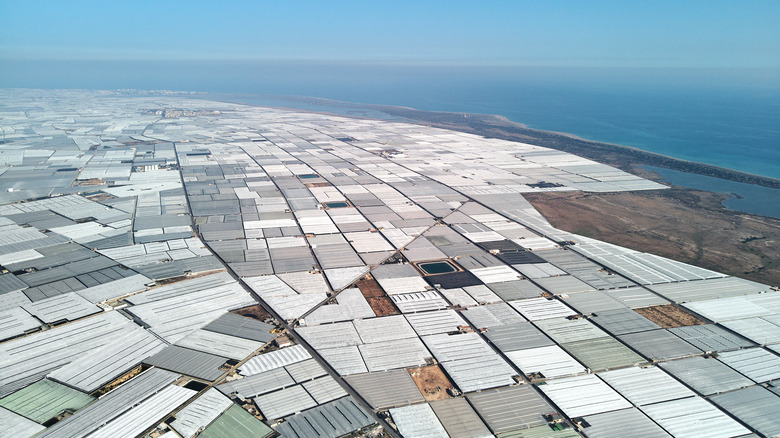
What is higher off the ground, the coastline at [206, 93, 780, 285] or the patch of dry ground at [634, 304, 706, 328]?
the coastline at [206, 93, 780, 285]

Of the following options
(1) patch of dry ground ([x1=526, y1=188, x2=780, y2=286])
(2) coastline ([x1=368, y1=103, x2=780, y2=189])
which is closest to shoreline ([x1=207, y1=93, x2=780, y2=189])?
(2) coastline ([x1=368, y1=103, x2=780, y2=189])

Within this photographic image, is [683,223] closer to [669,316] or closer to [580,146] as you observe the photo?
[669,316]

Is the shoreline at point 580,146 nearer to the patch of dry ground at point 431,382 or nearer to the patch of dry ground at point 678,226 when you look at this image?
the patch of dry ground at point 678,226

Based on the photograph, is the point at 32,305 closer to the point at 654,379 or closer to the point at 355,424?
the point at 355,424

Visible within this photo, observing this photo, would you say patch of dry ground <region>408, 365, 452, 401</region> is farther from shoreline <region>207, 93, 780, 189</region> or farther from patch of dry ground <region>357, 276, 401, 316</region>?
shoreline <region>207, 93, 780, 189</region>

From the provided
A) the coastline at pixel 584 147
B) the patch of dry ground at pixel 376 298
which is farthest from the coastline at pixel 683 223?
the patch of dry ground at pixel 376 298

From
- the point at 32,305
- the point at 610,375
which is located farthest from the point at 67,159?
the point at 610,375

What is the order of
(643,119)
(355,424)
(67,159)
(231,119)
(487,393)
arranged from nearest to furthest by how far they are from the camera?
(355,424) < (487,393) < (67,159) < (231,119) < (643,119)
